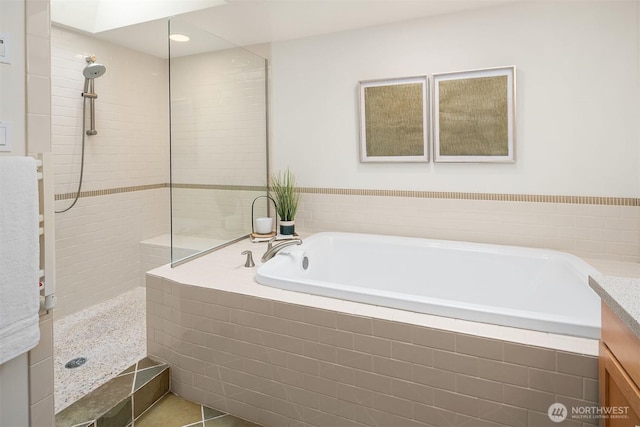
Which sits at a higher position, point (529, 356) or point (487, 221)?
point (487, 221)

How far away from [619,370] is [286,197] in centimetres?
253

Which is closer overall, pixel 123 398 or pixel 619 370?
pixel 619 370

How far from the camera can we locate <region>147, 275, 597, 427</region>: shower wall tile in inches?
55.8

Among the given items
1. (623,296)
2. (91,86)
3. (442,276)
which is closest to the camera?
(623,296)

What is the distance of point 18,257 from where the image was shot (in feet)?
3.93

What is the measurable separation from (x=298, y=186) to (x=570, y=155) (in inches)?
80.8

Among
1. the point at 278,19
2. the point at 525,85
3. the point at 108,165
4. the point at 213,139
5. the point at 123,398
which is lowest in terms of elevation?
the point at 123,398

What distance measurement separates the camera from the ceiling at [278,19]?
255cm

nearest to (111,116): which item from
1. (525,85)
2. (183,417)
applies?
(183,417)

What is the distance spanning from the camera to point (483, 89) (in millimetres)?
2654

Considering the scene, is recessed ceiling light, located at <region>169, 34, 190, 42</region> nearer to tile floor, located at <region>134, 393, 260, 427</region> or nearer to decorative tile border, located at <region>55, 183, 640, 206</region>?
decorative tile border, located at <region>55, 183, 640, 206</region>

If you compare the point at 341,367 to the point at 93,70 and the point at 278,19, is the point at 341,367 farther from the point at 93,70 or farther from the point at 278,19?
the point at 93,70

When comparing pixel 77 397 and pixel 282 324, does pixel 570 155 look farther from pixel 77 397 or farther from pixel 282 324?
pixel 77 397

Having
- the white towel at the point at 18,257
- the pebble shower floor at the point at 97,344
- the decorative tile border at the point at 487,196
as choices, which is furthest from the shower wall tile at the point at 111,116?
the white towel at the point at 18,257
